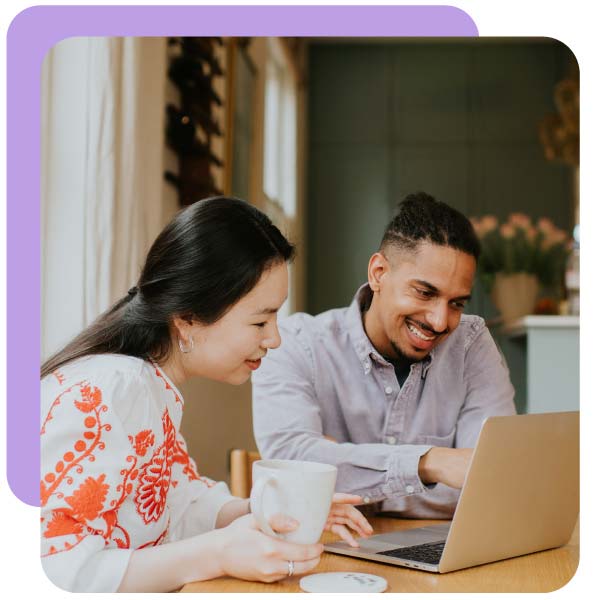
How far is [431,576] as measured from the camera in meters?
0.70

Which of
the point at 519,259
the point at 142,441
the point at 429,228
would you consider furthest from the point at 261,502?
the point at 519,259

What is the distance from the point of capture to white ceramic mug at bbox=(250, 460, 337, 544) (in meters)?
0.61

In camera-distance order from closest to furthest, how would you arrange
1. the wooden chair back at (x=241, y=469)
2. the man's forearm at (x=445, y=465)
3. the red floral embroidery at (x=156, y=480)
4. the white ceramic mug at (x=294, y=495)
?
the white ceramic mug at (x=294, y=495) < the red floral embroidery at (x=156, y=480) < the man's forearm at (x=445, y=465) < the wooden chair back at (x=241, y=469)

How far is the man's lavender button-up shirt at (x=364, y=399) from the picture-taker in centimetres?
87

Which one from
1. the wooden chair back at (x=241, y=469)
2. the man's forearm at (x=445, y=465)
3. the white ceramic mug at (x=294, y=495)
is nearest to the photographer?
the white ceramic mug at (x=294, y=495)

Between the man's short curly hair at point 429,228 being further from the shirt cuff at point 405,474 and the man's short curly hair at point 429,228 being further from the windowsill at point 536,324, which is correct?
the shirt cuff at point 405,474

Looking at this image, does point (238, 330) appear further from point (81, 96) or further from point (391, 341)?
point (81, 96)

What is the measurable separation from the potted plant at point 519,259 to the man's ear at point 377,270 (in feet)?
0.35

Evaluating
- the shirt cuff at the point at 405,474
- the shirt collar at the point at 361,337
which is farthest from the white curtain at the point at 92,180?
the shirt cuff at the point at 405,474

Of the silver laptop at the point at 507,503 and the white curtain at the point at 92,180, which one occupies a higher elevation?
the white curtain at the point at 92,180

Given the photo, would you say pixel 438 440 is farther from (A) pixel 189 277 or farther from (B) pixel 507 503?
(A) pixel 189 277

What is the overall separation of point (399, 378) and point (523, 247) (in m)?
0.24

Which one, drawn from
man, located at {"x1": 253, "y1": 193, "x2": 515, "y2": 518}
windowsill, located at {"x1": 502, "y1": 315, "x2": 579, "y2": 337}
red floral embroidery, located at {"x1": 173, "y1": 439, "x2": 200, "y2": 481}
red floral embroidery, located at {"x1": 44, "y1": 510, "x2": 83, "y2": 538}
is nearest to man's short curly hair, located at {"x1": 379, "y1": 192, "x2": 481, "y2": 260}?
man, located at {"x1": 253, "y1": 193, "x2": 515, "y2": 518}
